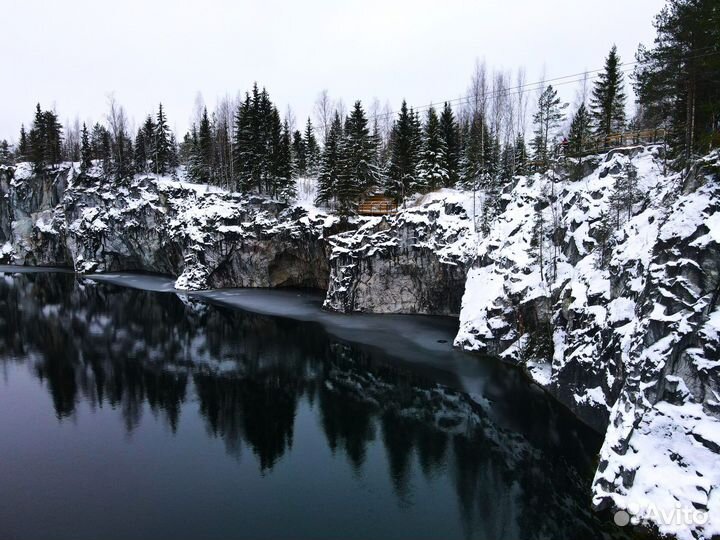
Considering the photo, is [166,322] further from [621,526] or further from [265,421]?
[621,526]

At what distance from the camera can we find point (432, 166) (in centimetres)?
4809

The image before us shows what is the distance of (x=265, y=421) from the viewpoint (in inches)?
880

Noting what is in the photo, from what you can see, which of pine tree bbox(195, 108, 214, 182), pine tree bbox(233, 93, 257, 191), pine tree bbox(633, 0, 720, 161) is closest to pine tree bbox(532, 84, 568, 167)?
pine tree bbox(633, 0, 720, 161)

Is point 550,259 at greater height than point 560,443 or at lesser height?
greater

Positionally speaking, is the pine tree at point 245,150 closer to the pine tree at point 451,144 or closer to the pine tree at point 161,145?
the pine tree at point 161,145

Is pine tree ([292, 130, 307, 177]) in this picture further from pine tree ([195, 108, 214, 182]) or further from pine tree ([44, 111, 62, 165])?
pine tree ([44, 111, 62, 165])

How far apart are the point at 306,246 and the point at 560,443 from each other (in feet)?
123

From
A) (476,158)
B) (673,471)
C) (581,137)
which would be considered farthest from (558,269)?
(476,158)

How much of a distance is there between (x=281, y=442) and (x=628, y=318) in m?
15.9

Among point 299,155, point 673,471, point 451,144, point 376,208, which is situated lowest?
point 673,471

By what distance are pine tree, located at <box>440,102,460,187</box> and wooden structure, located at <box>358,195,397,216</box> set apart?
258 inches

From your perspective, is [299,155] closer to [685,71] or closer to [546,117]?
[546,117]

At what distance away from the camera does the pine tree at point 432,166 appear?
157ft

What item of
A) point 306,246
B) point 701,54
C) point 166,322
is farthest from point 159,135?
point 701,54
